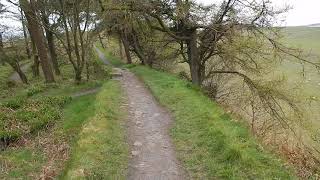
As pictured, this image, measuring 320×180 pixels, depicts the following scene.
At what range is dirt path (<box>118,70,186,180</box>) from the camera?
8.16m

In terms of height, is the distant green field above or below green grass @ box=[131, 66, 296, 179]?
below

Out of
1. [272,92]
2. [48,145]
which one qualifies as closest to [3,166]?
[48,145]

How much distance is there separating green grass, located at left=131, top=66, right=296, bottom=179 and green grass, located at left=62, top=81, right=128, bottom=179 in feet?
4.70

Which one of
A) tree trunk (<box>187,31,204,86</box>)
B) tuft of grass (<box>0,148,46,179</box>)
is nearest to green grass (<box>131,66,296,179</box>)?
tuft of grass (<box>0,148,46,179</box>)

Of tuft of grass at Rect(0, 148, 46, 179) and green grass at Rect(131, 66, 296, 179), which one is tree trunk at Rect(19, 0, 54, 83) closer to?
green grass at Rect(131, 66, 296, 179)

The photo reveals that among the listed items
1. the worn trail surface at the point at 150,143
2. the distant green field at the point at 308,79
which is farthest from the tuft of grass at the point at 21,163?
the distant green field at the point at 308,79

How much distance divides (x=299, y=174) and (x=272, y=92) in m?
11.7

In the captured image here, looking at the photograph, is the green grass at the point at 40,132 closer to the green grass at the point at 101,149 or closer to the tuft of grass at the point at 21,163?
the tuft of grass at the point at 21,163

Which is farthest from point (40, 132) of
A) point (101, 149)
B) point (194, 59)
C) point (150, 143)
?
point (194, 59)

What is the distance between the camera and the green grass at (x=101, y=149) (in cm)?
810

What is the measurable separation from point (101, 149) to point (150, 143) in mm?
1275

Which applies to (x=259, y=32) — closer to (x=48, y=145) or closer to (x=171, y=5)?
(x=171, y=5)

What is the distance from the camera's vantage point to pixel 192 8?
67.8 ft

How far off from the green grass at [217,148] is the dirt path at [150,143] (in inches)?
11.4
